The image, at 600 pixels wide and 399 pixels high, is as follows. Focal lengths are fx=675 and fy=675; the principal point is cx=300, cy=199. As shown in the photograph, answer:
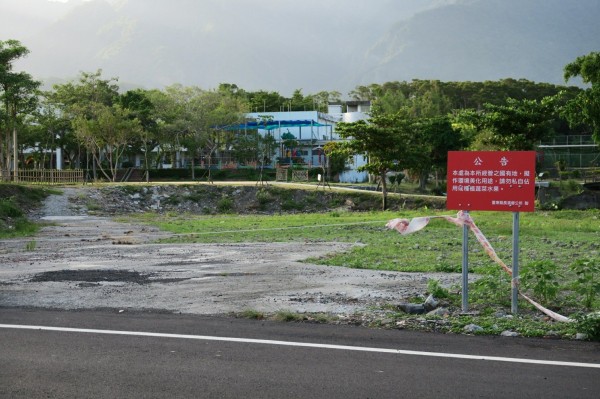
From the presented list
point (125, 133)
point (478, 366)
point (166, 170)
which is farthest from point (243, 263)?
point (166, 170)

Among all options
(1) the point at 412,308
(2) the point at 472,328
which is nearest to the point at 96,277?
(1) the point at 412,308

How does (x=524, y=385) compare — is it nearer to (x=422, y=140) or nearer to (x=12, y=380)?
(x=12, y=380)

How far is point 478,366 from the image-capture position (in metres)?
6.68

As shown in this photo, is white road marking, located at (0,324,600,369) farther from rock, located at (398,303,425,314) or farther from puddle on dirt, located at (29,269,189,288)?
puddle on dirt, located at (29,269,189,288)

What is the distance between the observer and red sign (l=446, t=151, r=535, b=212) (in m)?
8.95

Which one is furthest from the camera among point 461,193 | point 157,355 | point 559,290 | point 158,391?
point 559,290

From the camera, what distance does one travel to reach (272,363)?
6801 mm

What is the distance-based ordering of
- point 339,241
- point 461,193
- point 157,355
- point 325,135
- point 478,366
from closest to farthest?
1. point 478,366
2. point 157,355
3. point 461,193
4. point 339,241
5. point 325,135

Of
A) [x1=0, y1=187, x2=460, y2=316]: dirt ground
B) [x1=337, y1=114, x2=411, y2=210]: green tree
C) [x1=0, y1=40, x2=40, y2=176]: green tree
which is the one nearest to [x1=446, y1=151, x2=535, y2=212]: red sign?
[x1=0, y1=187, x2=460, y2=316]: dirt ground

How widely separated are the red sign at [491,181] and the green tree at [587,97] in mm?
29897

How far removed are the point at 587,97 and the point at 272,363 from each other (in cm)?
3427

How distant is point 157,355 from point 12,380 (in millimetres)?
1461

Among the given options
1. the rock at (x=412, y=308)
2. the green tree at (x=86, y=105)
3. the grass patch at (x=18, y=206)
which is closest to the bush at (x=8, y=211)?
the grass patch at (x=18, y=206)

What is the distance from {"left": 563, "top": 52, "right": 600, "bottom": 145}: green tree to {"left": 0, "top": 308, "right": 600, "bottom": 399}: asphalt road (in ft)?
104
